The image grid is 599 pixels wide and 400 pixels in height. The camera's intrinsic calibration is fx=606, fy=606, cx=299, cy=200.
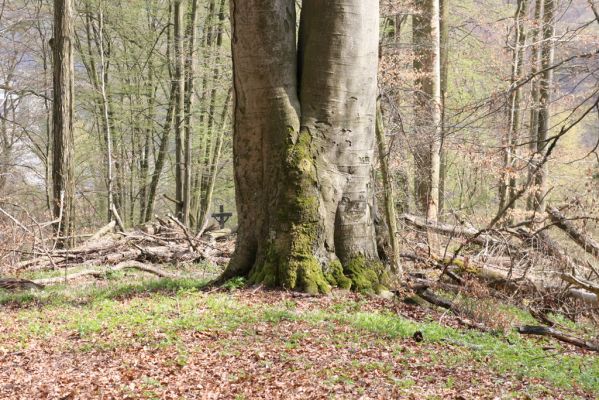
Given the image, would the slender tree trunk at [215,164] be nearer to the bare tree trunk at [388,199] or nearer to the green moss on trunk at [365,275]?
the bare tree trunk at [388,199]

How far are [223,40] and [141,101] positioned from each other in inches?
164

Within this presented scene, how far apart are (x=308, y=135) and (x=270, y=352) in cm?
287

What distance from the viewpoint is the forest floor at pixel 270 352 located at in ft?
15.1

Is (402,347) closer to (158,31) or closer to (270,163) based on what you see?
(270,163)

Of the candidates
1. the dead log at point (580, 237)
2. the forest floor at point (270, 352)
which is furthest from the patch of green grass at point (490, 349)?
the dead log at point (580, 237)

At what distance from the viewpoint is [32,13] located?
2130cm

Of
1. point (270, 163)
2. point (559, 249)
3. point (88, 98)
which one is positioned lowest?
point (559, 249)

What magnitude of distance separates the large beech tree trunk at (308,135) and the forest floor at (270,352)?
1.62 ft

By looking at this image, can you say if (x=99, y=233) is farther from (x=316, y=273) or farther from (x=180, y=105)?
(x=180, y=105)

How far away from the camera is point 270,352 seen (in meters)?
5.27

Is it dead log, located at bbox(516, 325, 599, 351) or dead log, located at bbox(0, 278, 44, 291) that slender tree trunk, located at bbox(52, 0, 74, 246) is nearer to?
dead log, located at bbox(0, 278, 44, 291)

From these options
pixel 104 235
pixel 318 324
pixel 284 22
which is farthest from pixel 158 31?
pixel 318 324

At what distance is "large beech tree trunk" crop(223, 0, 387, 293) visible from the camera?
23.3 ft

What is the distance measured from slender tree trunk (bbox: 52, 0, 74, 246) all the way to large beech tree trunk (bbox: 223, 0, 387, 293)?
6.64 metres
